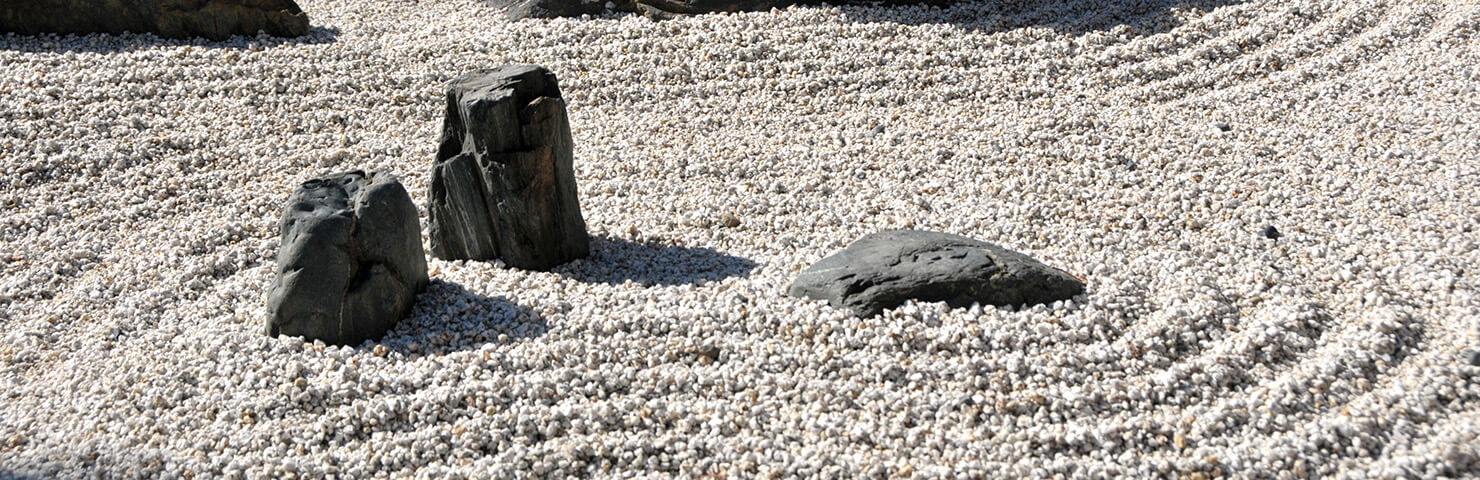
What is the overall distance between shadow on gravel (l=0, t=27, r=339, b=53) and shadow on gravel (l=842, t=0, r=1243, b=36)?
180 inches

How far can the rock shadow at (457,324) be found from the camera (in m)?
5.22

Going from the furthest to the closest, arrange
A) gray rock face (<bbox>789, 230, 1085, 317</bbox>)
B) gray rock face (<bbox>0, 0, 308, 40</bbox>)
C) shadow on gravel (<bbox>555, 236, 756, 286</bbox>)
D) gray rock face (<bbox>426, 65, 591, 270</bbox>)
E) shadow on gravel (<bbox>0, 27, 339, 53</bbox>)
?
gray rock face (<bbox>0, 0, 308, 40</bbox>) → shadow on gravel (<bbox>0, 27, 339, 53</bbox>) → shadow on gravel (<bbox>555, 236, 756, 286</bbox>) → gray rock face (<bbox>426, 65, 591, 270</bbox>) → gray rock face (<bbox>789, 230, 1085, 317</bbox>)

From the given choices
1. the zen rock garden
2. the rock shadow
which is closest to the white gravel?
the rock shadow

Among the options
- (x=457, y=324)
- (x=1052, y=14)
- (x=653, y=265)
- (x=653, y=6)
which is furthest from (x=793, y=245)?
(x=1052, y=14)

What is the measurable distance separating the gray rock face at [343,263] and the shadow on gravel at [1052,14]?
5.01 m

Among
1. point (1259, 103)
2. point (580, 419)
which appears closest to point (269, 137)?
point (580, 419)

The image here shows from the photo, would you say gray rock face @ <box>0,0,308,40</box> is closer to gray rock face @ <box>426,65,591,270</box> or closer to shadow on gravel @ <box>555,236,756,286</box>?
gray rock face @ <box>426,65,591,270</box>

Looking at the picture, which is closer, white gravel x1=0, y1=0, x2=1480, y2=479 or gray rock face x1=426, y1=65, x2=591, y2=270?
white gravel x1=0, y1=0, x2=1480, y2=479

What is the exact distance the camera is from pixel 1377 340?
190 inches

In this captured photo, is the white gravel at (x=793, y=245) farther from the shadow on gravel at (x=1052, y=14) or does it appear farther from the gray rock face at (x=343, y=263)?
the gray rock face at (x=343, y=263)

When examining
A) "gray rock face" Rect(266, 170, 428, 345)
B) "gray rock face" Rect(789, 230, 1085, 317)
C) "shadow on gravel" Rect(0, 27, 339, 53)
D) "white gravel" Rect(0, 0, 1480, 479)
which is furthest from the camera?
"shadow on gravel" Rect(0, 27, 339, 53)

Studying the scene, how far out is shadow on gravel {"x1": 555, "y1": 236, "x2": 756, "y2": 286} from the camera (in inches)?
233

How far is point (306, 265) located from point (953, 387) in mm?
2822

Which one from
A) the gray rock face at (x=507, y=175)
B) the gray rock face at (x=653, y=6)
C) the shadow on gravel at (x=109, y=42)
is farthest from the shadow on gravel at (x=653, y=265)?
the shadow on gravel at (x=109, y=42)
